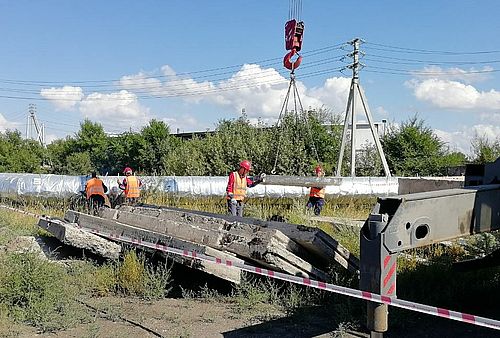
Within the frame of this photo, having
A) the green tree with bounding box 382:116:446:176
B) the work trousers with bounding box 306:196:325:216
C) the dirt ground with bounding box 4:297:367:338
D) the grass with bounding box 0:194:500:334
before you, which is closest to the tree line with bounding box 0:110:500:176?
the green tree with bounding box 382:116:446:176

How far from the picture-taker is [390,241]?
10.2 ft

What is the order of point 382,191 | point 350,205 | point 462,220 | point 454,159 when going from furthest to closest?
point 454,159 → point 382,191 → point 350,205 → point 462,220

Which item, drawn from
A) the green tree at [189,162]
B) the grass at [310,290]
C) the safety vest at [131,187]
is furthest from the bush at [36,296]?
the green tree at [189,162]

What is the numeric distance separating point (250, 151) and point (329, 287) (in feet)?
63.8

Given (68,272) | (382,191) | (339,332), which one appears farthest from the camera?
(382,191)

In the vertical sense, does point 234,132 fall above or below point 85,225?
above

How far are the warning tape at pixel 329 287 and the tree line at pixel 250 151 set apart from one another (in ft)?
40.0

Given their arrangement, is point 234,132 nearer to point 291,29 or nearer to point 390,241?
point 291,29

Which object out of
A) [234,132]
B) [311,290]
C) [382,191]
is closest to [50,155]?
[234,132]

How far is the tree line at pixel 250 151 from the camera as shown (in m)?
23.8

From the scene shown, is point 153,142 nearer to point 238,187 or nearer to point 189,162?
point 189,162

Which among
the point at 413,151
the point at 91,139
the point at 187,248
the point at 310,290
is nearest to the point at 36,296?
the point at 187,248

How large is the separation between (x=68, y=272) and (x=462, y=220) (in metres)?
5.24

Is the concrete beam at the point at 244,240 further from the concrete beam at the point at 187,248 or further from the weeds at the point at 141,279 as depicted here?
the weeds at the point at 141,279
